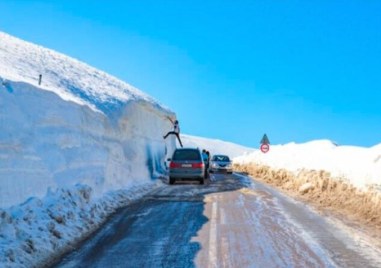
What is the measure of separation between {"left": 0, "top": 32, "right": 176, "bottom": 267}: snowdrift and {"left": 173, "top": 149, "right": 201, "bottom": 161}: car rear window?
229 cm

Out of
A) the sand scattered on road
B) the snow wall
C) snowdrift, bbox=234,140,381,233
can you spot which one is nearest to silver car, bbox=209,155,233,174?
snowdrift, bbox=234,140,381,233

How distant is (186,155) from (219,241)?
52.1ft

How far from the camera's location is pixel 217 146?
167 meters

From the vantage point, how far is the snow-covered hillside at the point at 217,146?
15720cm

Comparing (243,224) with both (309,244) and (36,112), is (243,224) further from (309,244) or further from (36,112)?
(36,112)

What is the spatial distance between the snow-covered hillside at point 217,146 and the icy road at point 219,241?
136078 millimetres

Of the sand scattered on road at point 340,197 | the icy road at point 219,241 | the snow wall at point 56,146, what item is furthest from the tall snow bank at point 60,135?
the sand scattered on road at point 340,197

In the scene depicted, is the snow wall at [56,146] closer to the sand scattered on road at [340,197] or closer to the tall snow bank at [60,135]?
the tall snow bank at [60,135]

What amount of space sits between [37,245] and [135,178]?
16309mm

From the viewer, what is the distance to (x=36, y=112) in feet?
45.0

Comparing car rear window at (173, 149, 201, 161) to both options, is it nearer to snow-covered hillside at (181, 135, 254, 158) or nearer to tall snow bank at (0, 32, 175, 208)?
tall snow bank at (0, 32, 175, 208)

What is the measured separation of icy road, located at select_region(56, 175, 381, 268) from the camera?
7958mm

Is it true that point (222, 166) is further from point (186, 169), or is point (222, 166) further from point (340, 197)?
point (340, 197)

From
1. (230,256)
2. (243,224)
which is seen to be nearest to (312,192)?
(243,224)
